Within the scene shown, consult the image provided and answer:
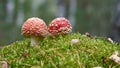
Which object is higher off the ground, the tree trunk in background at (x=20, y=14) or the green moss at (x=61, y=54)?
the tree trunk in background at (x=20, y=14)

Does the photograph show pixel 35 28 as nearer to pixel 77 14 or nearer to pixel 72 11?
pixel 72 11

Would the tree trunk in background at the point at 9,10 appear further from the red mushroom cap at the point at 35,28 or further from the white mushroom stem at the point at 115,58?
the white mushroom stem at the point at 115,58

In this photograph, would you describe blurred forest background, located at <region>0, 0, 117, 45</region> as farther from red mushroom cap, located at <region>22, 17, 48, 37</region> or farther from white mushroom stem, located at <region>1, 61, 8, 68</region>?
white mushroom stem, located at <region>1, 61, 8, 68</region>

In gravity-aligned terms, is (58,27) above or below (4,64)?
above

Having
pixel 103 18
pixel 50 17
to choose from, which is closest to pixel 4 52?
pixel 103 18

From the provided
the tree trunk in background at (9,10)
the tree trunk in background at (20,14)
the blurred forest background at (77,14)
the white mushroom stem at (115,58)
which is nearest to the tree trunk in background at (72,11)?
the blurred forest background at (77,14)

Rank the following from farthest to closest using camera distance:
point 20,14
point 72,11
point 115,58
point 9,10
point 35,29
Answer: point 20,14 < point 9,10 < point 72,11 < point 35,29 < point 115,58

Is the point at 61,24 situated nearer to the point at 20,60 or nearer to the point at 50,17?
the point at 20,60

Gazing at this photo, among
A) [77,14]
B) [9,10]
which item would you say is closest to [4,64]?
[77,14]
